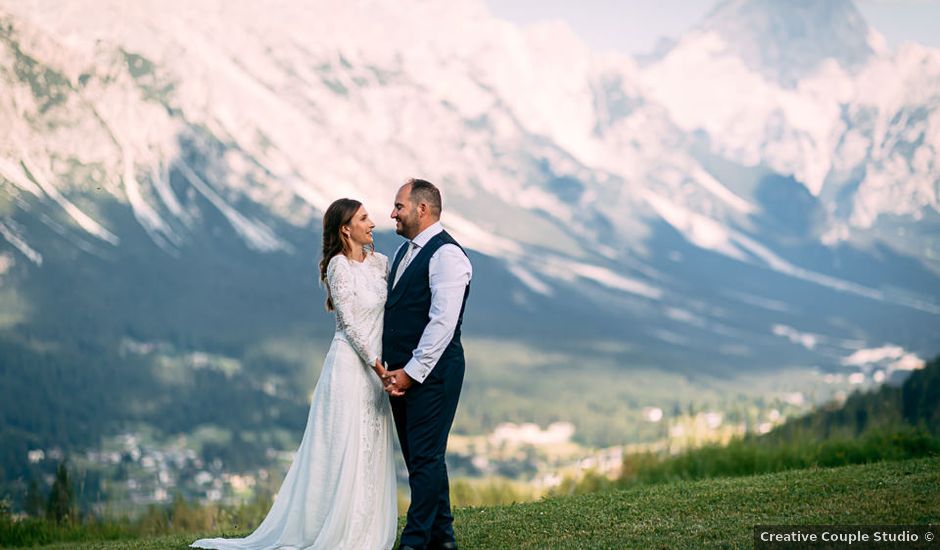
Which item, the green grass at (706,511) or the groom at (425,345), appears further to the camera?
the green grass at (706,511)

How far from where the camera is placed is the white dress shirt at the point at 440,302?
35.6ft

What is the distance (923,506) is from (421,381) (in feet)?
15.0

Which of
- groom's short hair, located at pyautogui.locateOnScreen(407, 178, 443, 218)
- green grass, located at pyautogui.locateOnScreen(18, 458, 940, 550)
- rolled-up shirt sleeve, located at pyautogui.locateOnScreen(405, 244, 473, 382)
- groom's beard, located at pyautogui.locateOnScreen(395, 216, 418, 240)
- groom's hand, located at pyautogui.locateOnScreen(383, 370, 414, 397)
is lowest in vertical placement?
green grass, located at pyautogui.locateOnScreen(18, 458, 940, 550)

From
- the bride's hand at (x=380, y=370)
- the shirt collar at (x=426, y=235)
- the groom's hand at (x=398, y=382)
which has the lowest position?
the groom's hand at (x=398, y=382)

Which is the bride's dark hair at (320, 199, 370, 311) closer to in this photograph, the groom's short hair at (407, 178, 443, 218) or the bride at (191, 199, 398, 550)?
the bride at (191, 199, 398, 550)

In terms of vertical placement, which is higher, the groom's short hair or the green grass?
the groom's short hair

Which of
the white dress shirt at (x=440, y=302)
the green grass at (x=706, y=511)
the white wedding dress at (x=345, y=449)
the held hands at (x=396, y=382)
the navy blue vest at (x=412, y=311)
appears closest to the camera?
the white dress shirt at (x=440, y=302)

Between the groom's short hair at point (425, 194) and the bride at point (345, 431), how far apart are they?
52 centimetres

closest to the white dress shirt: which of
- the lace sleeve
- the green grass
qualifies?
the lace sleeve

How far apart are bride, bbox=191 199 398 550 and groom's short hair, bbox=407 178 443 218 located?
518 mm

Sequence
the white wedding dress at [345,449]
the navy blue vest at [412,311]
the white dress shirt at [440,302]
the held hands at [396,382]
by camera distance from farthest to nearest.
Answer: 1. the white wedding dress at [345,449]
2. the navy blue vest at [412,311]
3. the held hands at [396,382]
4. the white dress shirt at [440,302]

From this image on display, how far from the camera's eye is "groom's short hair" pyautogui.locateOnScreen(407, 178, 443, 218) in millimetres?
11148

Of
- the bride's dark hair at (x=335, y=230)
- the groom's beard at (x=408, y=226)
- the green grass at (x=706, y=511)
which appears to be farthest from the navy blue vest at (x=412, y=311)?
the green grass at (x=706, y=511)

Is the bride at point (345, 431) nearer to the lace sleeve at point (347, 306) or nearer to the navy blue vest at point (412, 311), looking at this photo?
the lace sleeve at point (347, 306)
